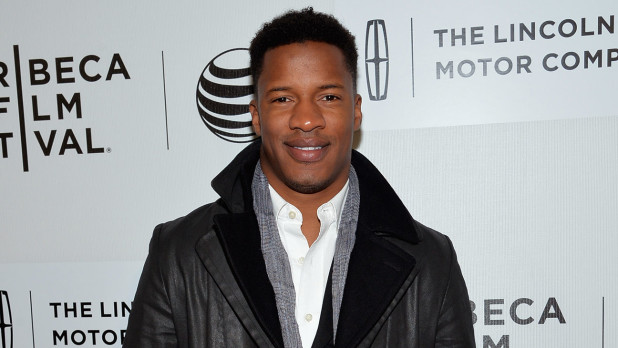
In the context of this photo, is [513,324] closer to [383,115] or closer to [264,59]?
[383,115]

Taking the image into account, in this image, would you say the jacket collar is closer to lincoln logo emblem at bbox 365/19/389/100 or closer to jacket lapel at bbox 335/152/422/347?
jacket lapel at bbox 335/152/422/347

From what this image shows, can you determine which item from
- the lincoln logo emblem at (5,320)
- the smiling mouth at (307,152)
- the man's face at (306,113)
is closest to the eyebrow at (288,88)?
the man's face at (306,113)

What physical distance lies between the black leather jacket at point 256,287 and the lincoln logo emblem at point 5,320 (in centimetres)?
79

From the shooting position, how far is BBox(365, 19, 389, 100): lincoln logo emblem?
1.46 metres

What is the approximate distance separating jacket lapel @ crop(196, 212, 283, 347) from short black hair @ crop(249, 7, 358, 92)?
34cm

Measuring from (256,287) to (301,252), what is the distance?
0.13m

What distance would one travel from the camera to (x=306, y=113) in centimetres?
103

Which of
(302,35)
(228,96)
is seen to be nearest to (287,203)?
(302,35)

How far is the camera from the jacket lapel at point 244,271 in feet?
3.27

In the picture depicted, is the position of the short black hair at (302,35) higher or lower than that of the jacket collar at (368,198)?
higher

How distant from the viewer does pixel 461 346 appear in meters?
1.09

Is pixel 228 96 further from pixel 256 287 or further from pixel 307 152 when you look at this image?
pixel 256 287

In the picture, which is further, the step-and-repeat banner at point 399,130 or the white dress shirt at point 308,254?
the step-and-repeat banner at point 399,130

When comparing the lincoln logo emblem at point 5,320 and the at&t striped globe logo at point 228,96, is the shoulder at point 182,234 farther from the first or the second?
the lincoln logo emblem at point 5,320
